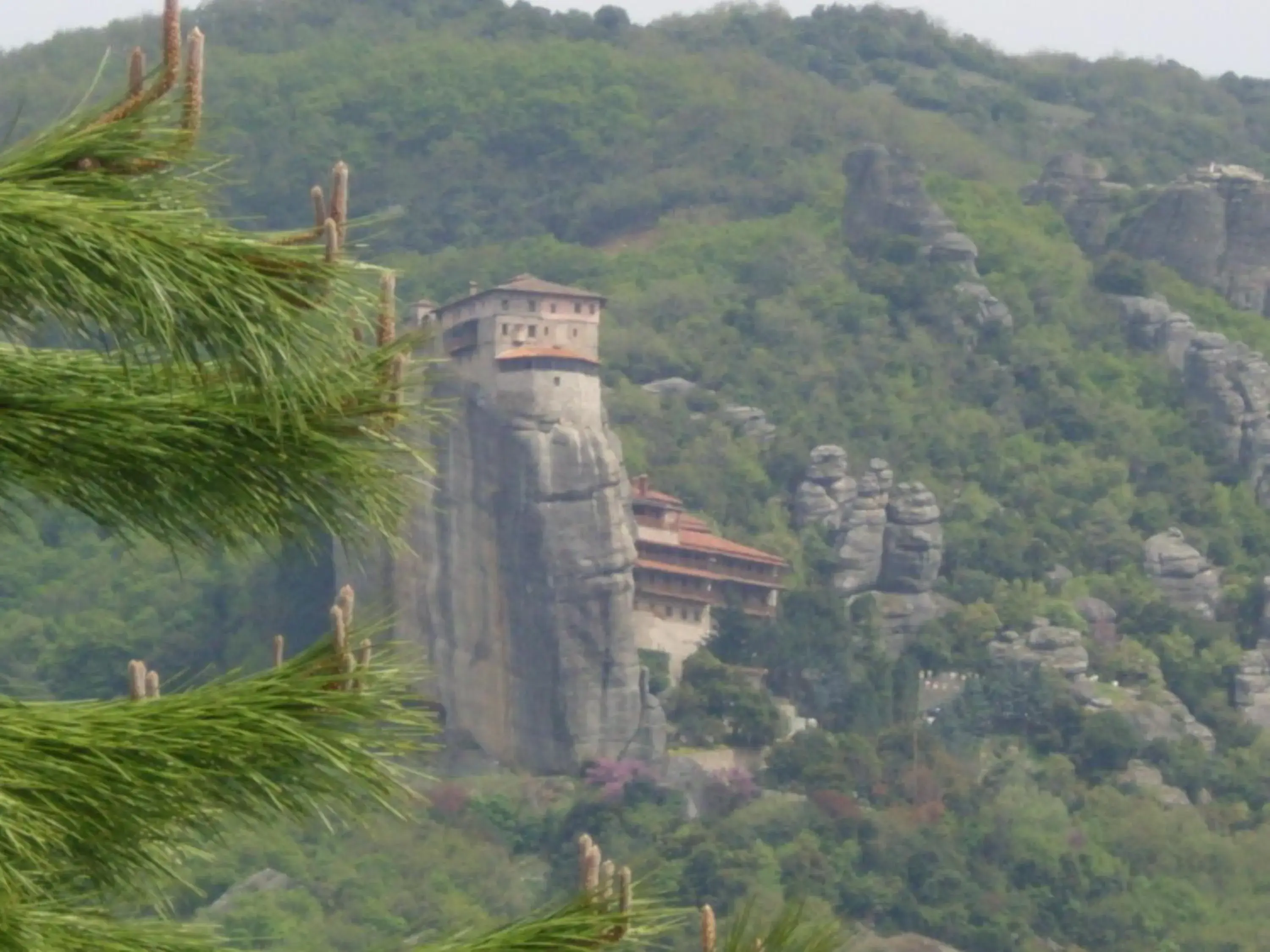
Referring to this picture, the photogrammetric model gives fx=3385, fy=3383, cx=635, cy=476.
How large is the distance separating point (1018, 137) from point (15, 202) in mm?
107465

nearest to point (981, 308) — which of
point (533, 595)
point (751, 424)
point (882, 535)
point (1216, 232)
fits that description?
point (1216, 232)

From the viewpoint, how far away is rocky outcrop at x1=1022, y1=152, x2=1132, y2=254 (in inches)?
3484

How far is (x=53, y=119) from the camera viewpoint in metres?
4.45

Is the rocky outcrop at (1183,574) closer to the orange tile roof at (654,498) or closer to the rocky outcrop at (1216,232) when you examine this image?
the orange tile roof at (654,498)

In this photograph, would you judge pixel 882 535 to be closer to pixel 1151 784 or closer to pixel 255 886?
pixel 1151 784

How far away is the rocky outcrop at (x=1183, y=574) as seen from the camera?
7162cm

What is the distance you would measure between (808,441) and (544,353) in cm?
1627

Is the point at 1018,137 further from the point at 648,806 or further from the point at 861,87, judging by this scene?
the point at 648,806

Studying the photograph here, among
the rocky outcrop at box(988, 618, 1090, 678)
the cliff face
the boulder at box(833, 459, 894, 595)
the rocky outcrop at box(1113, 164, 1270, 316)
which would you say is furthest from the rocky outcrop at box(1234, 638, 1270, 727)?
the rocky outcrop at box(1113, 164, 1270, 316)

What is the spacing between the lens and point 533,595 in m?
61.6

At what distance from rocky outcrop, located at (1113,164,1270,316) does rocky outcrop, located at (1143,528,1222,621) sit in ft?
39.8

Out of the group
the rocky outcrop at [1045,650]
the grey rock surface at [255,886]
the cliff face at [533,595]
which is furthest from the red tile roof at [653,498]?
the grey rock surface at [255,886]

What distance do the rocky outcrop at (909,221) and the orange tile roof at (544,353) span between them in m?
22.4

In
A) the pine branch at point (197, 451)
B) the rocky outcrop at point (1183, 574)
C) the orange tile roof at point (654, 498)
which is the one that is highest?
the pine branch at point (197, 451)
